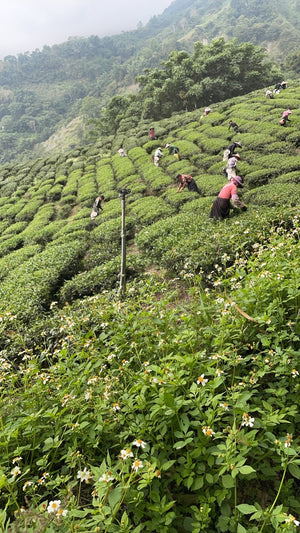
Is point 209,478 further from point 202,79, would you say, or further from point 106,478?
point 202,79

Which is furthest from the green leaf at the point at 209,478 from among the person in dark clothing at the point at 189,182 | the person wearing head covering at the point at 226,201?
the person in dark clothing at the point at 189,182

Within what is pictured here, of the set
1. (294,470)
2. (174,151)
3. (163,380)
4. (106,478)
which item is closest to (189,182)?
(174,151)

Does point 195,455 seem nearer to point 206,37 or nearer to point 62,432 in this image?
point 62,432

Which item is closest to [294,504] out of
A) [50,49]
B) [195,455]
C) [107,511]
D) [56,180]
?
[195,455]

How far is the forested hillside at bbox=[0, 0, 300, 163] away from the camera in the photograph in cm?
7081

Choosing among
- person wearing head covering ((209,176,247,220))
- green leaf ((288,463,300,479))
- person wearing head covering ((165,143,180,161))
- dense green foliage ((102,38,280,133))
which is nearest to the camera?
green leaf ((288,463,300,479))

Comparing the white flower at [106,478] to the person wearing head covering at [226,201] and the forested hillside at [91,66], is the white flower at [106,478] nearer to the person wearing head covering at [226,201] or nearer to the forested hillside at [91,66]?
the person wearing head covering at [226,201]

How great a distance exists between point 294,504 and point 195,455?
673 mm

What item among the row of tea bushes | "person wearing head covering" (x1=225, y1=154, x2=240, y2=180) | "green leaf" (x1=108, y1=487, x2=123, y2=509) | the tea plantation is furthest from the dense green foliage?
"green leaf" (x1=108, y1=487, x2=123, y2=509)

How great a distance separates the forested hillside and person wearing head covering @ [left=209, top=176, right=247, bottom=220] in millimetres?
40267

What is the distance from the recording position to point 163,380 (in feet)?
7.22

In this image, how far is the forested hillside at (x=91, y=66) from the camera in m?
70.8

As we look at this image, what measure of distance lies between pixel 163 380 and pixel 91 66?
128m

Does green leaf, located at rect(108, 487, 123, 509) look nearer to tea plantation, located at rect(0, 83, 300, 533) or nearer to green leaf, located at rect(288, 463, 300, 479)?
tea plantation, located at rect(0, 83, 300, 533)
